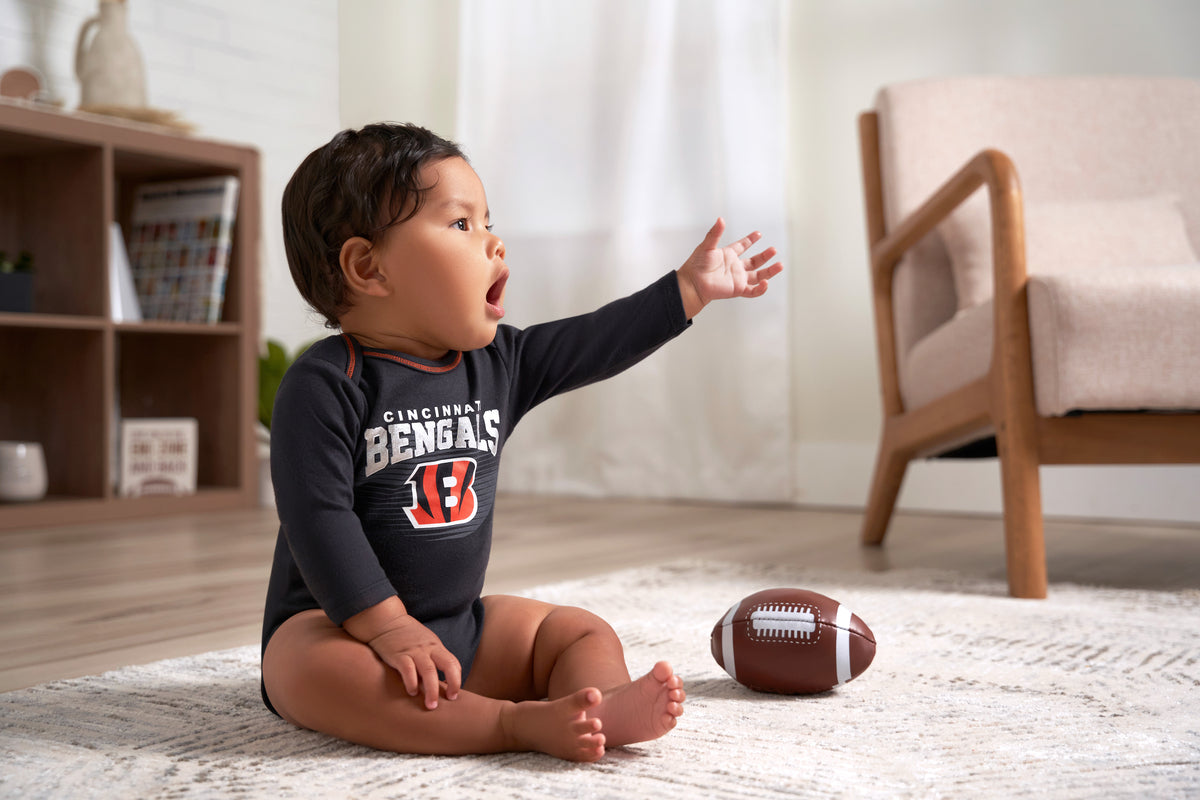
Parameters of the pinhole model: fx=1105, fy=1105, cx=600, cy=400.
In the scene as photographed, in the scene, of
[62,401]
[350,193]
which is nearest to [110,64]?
[62,401]

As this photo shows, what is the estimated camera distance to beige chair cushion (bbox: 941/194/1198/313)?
1795mm

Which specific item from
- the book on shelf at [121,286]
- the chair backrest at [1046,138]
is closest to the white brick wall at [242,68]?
the book on shelf at [121,286]

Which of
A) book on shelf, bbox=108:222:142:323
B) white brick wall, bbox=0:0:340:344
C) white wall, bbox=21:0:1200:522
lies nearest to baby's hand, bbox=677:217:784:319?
white wall, bbox=21:0:1200:522

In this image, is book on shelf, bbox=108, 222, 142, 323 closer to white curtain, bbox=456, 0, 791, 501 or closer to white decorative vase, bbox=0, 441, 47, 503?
white decorative vase, bbox=0, 441, 47, 503

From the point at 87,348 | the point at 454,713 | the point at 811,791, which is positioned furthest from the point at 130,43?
the point at 811,791

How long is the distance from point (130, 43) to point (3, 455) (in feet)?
3.23

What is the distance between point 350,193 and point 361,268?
0.18 ft

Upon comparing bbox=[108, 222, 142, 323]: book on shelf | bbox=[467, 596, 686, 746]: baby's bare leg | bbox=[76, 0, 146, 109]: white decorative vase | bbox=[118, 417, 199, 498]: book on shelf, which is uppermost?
bbox=[76, 0, 146, 109]: white decorative vase

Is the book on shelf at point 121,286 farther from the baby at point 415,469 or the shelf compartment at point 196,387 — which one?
the baby at point 415,469

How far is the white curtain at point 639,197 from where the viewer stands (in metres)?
2.70

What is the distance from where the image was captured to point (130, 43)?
254 centimetres

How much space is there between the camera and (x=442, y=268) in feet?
2.61

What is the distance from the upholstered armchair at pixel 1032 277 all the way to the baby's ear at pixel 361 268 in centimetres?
86

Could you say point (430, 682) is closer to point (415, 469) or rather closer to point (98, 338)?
point (415, 469)
